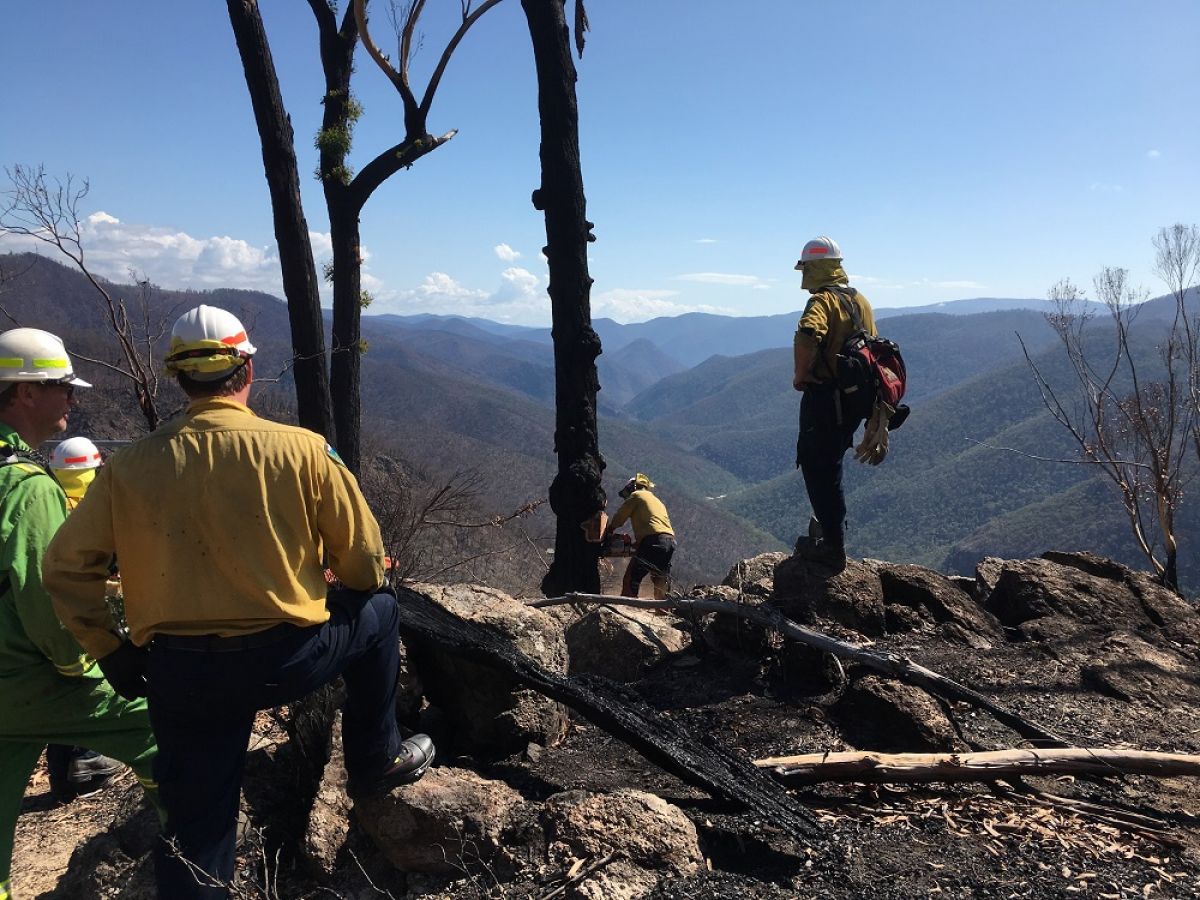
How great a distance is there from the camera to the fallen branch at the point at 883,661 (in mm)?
3697

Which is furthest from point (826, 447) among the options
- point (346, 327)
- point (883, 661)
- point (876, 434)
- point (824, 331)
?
point (346, 327)

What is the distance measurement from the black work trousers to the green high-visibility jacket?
146 inches

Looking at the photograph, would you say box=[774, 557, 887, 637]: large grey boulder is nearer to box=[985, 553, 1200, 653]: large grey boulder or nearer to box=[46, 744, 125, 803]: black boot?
box=[985, 553, 1200, 653]: large grey boulder

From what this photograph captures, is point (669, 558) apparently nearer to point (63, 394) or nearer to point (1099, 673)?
point (1099, 673)

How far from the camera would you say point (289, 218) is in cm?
637

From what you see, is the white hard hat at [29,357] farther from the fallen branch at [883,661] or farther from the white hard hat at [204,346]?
the fallen branch at [883,661]

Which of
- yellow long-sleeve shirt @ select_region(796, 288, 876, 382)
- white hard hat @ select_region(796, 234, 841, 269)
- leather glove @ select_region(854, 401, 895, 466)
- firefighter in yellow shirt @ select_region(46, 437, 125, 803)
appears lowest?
firefighter in yellow shirt @ select_region(46, 437, 125, 803)

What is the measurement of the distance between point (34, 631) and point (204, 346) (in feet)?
3.62

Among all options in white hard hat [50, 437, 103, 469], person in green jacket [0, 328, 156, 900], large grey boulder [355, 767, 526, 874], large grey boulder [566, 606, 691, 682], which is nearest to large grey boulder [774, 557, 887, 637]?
large grey boulder [566, 606, 691, 682]

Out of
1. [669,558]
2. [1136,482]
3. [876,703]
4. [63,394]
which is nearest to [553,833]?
[876,703]

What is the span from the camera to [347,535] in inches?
96.7

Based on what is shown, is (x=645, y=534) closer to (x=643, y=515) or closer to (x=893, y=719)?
(x=643, y=515)

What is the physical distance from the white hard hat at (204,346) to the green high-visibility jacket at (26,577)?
0.69 metres

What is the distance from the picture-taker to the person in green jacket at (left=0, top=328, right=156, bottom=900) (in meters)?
2.55
